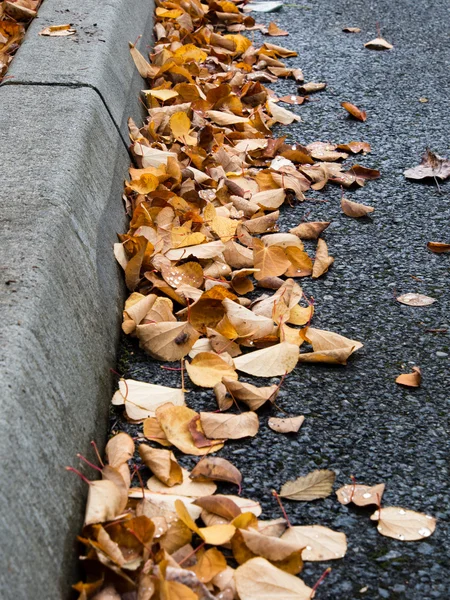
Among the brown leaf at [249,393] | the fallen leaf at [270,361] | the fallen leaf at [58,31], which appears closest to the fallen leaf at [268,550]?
the brown leaf at [249,393]

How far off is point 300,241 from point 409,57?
195 centimetres

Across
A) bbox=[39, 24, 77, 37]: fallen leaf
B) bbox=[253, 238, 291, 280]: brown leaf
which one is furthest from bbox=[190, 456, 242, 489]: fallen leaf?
bbox=[39, 24, 77, 37]: fallen leaf

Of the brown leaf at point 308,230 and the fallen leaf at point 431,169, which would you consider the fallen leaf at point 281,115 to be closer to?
the fallen leaf at point 431,169

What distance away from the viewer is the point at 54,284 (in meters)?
1.51

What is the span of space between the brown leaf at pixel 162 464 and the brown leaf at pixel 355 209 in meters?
1.29

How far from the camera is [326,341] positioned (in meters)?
1.91

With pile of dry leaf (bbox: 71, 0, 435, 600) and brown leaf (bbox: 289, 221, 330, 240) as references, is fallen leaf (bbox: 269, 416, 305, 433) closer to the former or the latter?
pile of dry leaf (bbox: 71, 0, 435, 600)

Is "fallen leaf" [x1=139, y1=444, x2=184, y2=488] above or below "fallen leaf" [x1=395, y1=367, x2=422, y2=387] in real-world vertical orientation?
above

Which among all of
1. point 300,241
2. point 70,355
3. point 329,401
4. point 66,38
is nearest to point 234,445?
point 329,401

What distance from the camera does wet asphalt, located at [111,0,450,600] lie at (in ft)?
4.60

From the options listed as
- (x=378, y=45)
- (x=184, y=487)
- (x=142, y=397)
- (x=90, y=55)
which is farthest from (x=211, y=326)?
(x=378, y=45)

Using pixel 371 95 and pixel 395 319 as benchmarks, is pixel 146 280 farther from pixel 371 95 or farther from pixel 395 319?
pixel 371 95

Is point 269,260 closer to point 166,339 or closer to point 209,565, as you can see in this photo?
point 166,339

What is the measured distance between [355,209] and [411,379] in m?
0.88
